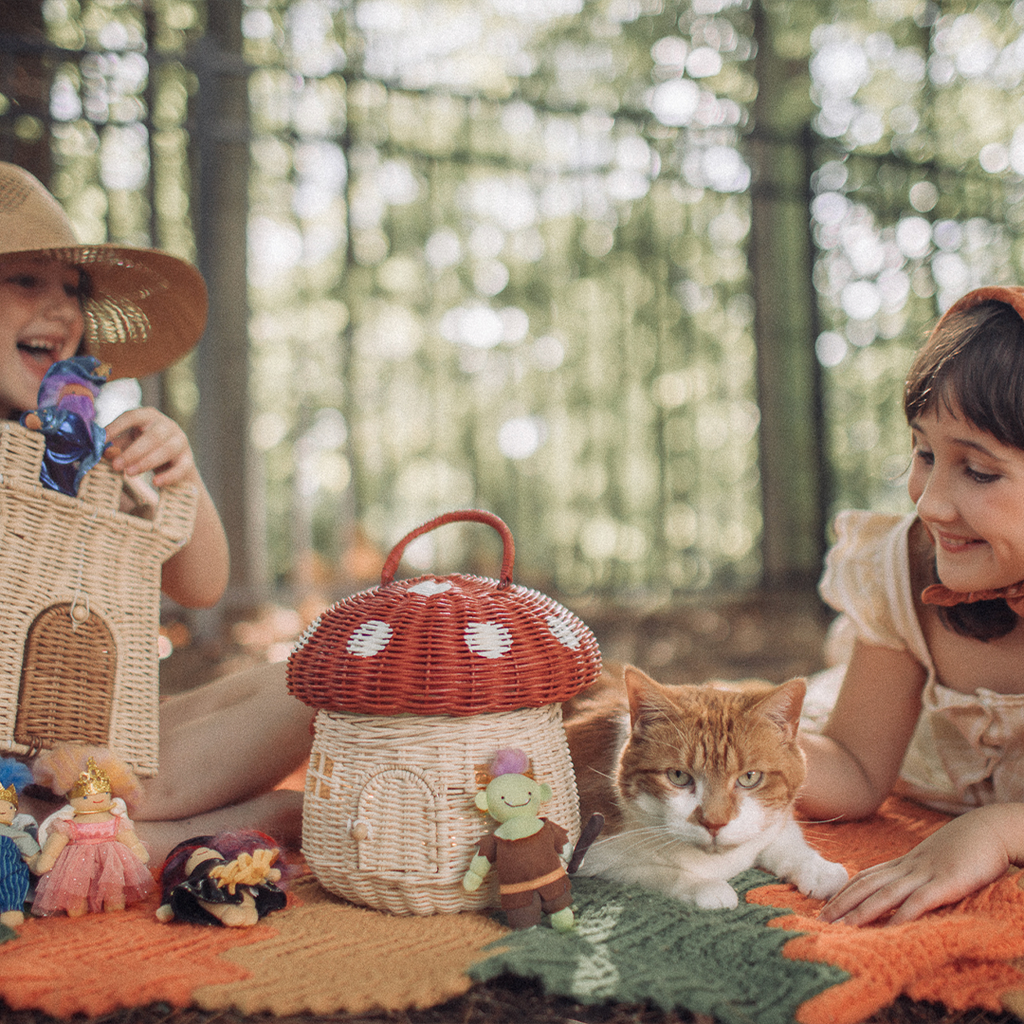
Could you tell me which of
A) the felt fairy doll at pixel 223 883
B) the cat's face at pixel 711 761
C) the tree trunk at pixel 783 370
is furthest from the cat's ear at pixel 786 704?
the tree trunk at pixel 783 370

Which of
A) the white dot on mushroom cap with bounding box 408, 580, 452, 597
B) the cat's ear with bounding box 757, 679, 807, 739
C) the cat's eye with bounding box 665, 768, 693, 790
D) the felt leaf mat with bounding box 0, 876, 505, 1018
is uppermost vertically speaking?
the white dot on mushroom cap with bounding box 408, 580, 452, 597

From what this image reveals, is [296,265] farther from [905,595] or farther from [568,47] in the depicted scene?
[905,595]

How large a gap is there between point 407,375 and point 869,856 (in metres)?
3.58

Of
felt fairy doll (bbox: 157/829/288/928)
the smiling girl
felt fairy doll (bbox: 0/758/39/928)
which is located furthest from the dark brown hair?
felt fairy doll (bbox: 0/758/39/928)

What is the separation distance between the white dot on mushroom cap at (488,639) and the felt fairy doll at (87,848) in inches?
21.0

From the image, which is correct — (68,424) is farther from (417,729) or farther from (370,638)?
(417,729)

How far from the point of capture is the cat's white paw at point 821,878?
1.27 meters

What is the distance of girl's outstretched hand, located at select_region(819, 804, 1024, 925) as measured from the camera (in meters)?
1.14

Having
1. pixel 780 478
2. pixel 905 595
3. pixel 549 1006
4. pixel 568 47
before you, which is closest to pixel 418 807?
pixel 549 1006

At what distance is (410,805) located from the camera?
112 cm

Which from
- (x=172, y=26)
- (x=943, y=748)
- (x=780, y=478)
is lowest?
(x=943, y=748)

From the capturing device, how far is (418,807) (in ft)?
3.67

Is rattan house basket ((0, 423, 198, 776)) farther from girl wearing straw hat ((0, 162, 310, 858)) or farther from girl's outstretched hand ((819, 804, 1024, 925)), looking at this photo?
girl's outstretched hand ((819, 804, 1024, 925))

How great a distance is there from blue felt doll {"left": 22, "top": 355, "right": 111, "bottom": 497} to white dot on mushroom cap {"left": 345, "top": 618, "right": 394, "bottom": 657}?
0.52 metres
